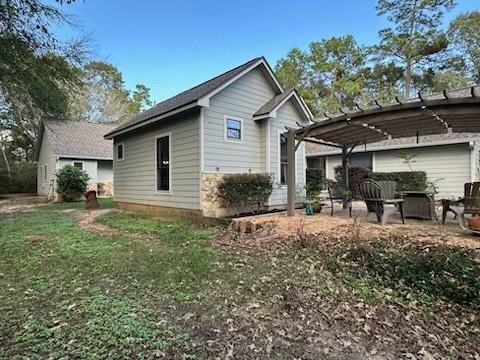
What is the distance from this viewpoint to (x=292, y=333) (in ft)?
9.25

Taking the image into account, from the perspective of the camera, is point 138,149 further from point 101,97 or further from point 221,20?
point 101,97

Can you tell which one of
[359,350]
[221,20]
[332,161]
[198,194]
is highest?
[221,20]

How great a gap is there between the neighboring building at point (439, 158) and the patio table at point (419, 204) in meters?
4.02

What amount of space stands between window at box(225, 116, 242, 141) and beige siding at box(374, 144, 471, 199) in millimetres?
8323

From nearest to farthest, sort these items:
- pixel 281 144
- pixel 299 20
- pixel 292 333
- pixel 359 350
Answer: pixel 359 350, pixel 292 333, pixel 281 144, pixel 299 20

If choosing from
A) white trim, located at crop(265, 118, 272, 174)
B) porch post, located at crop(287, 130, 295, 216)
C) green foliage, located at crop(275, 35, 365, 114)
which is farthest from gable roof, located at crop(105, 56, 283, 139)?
green foliage, located at crop(275, 35, 365, 114)

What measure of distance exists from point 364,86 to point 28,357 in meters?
27.4

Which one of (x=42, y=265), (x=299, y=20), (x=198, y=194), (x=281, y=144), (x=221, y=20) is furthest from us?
(x=299, y=20)

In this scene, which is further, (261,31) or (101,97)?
(101,97)

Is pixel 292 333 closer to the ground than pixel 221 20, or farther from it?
closer to the ground

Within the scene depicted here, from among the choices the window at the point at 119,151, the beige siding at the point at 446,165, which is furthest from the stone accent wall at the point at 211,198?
the beige siding at the point at 446,165

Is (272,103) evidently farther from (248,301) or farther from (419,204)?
(248,301)

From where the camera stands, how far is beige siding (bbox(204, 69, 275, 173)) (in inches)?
334

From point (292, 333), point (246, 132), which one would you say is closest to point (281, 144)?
point (246, 132)
